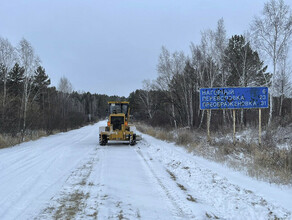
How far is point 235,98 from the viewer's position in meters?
13.5

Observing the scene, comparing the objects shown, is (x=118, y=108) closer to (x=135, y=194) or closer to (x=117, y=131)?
(x=117, y=131)

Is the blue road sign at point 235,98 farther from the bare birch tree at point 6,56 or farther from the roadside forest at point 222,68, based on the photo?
the bare birch tree at point 6,56

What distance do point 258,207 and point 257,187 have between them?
4.66ft

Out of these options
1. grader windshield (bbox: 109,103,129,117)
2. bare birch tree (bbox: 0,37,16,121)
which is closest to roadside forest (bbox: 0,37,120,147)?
bare birch tree (bbox: 0,37,16,121)

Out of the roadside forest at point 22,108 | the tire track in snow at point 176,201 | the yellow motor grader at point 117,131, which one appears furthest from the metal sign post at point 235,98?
the roadside forest at point 22,108

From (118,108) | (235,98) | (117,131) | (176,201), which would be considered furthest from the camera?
(118,108)

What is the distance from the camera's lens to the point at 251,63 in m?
24.8

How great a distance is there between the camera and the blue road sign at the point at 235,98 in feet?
42.2

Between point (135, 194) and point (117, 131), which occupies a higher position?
point (117, 131)

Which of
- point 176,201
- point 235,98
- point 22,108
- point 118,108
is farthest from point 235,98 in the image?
point 22,108

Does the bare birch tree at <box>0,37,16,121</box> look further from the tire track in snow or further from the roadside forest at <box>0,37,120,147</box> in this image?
the tire track in snow

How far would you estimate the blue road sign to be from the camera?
12.9 m

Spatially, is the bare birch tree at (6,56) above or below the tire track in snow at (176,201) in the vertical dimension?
above

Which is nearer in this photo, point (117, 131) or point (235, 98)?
point (235, 98)
